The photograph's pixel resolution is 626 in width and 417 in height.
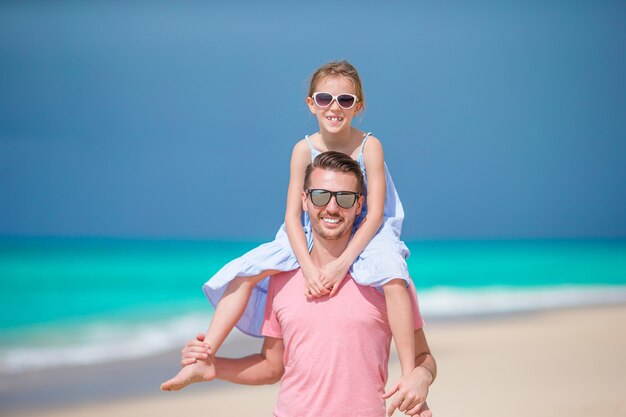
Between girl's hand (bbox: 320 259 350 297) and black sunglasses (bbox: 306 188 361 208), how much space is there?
0.21 meters

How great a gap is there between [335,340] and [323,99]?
1.01 m

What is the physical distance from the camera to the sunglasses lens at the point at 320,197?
2.84 m

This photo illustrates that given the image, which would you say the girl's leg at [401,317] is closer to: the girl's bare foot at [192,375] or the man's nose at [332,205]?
the man's nose at [332,205]

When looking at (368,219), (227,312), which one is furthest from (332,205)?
(227,312)

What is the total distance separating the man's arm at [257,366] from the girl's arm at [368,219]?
375 mm

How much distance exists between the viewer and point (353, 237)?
3.13 m

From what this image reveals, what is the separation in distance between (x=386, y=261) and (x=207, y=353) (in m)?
0.70

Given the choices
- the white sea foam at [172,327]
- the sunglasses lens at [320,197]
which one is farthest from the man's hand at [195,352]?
the white sea foam at [172,327]

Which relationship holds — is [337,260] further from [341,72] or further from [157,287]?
[157,287]

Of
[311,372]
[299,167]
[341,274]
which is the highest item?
[299,167]

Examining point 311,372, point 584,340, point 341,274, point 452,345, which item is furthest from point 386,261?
point 584,340

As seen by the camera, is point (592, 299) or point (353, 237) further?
point (592, 299)

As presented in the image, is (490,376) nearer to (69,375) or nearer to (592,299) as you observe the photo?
(69,375)

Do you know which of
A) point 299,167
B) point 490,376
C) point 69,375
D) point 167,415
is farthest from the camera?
point 69,375
